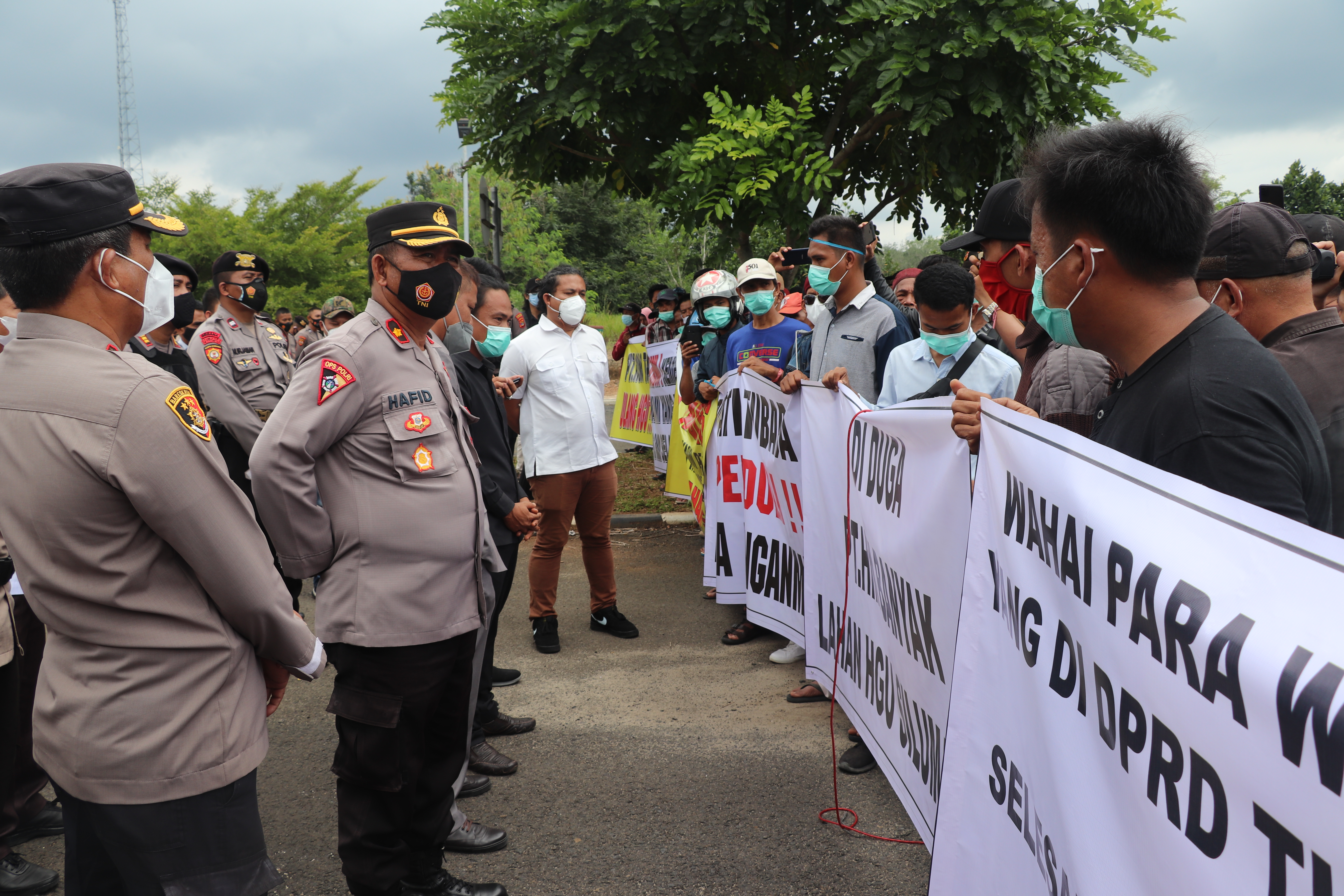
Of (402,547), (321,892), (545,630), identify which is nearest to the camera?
(402,547)

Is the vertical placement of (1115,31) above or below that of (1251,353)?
above

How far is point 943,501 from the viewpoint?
2637mm

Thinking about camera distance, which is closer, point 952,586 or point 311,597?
point 952,586

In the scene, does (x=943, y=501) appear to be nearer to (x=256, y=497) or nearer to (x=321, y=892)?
(x=256, y=497)

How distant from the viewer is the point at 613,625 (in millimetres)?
5875

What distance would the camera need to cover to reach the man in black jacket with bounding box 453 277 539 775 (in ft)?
12.9

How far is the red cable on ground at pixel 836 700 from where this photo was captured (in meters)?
3.38

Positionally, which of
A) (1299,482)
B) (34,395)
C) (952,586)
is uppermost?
(34,395)

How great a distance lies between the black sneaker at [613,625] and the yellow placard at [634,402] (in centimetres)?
495

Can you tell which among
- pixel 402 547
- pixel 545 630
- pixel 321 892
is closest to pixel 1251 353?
pixel 402 547

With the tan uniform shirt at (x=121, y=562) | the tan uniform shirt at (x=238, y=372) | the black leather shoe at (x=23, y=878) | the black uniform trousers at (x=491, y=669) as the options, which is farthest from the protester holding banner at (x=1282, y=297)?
the tan uniform shirt at (x=238, y=372)

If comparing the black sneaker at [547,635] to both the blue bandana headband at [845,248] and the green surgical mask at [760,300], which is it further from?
the blue bandana headband at [845,248]

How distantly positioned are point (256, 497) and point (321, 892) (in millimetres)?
1502

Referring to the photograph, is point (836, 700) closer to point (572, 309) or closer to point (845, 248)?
point (845, 248)
